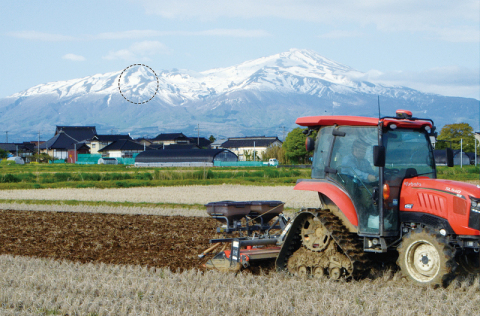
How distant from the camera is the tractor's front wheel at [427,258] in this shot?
7.34 meters

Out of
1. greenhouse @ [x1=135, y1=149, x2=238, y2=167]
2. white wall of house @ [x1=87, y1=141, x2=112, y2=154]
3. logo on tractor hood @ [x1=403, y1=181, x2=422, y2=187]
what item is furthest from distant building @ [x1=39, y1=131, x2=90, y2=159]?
logo on tractor hood @ [x1=403, y1=181, x2=422, y2=187]

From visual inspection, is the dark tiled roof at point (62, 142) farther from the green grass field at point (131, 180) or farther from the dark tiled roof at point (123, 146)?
the green grass field at point (131, 180)

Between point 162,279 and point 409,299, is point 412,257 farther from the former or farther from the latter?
point 162,279

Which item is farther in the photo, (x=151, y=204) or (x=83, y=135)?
(x=83, y=135)

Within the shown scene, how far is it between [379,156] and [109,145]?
381 feet

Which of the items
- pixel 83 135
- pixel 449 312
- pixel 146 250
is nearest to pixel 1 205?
pixel 146 250

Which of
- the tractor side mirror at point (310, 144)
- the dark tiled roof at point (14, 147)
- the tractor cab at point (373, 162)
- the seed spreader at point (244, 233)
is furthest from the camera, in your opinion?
the dark tiled roof at point (14, 147)

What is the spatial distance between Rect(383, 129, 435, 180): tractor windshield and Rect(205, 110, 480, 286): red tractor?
0.6 inches

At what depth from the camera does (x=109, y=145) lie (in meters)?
120

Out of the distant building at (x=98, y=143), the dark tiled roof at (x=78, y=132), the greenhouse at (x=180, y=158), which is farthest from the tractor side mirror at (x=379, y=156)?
the dark tiled roof at (x=78, y=132)

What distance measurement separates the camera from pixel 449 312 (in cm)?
674

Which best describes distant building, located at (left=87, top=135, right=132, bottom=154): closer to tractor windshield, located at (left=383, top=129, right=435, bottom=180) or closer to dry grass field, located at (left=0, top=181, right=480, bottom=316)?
dry grass field, located at (left=0, top=181, right=480, bottom=316)

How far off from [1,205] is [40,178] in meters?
17.4

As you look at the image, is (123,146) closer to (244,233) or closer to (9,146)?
(9,146)
